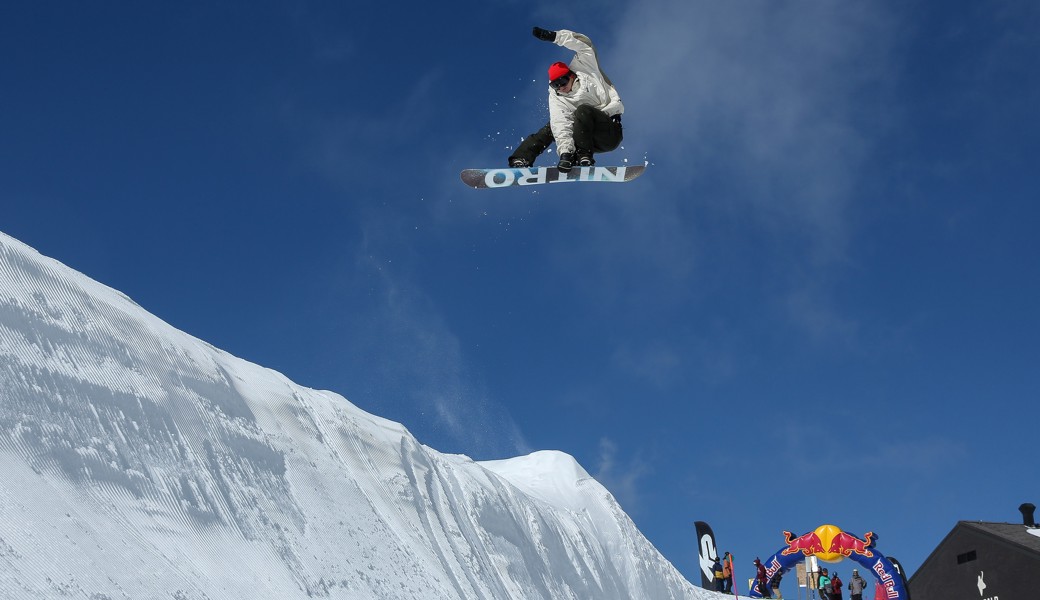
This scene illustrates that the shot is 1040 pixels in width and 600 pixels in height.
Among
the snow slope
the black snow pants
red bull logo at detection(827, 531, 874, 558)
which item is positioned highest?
red bull logo at detection(827, 531, 874, 558)

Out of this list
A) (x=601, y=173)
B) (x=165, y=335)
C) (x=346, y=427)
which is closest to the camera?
(x=165, y=335)

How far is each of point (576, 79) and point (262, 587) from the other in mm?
5249

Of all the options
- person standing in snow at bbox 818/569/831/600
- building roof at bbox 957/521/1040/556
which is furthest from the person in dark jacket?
building roof at bbox 957/521/1040/556

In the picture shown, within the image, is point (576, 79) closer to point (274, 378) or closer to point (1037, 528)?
point (274, 378)

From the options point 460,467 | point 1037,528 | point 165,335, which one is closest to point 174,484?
point 165,335

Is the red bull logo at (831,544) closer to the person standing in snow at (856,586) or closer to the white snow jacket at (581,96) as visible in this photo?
the person standing in snow at (856,586)

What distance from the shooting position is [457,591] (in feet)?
35.4

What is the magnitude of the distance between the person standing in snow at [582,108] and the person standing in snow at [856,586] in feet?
53.4

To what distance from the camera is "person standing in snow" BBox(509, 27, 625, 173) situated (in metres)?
8.45

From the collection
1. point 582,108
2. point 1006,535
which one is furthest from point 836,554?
point 582,108

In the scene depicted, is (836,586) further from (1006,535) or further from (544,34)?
(544,34)

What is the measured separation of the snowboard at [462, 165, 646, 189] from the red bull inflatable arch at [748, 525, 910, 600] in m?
14.0

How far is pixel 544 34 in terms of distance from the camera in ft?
25.7

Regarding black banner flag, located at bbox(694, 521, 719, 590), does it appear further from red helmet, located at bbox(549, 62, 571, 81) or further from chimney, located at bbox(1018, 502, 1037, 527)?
red helmet, located at bbox(549, 62, 571, 81)
